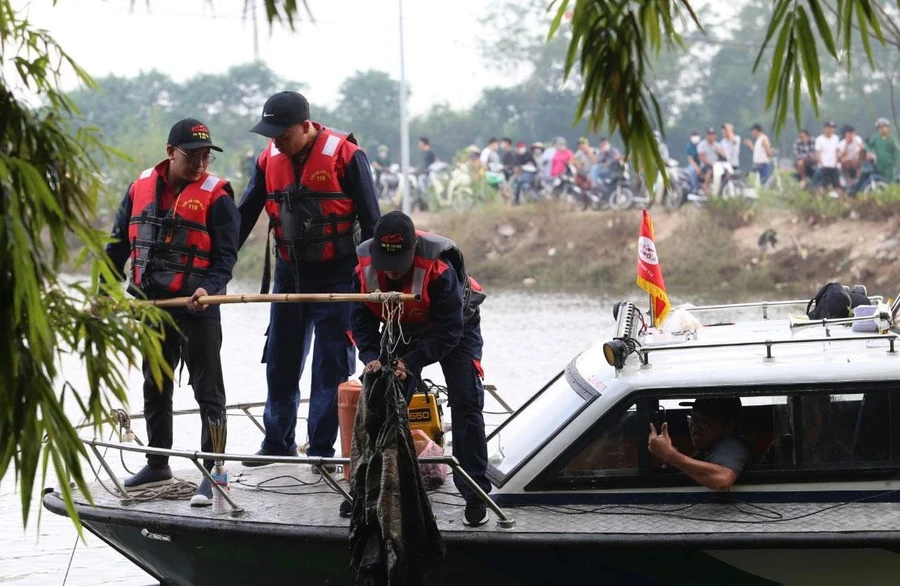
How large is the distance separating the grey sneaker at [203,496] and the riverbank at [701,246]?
799 inches

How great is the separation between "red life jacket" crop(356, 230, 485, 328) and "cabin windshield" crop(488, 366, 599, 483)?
2.02 feet

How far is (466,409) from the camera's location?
686 centimetres

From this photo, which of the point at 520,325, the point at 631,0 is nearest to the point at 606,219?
the point at 520,325

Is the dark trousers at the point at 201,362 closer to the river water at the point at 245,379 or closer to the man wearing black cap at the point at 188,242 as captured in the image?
the man wearing black cap at the point at 188,242

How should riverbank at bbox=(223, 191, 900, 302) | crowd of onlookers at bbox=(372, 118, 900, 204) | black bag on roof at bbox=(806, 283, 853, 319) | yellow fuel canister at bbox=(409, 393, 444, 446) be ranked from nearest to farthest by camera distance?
1. yellow fuel canister at bbox=(409, 393, 444, 446)
2. black bag on roof at bbox=(806, 283, 853, 319)
3. riverbank at bbox=(223, 191, 900, 302)
4. crowd of onlookers at bbox=(372, 118, 900, 204)

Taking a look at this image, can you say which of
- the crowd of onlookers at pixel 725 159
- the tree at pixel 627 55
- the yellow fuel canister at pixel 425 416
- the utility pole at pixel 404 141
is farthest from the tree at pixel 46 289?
the utility pole at pixel 404 141

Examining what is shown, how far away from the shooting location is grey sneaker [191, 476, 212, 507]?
722 centimetres

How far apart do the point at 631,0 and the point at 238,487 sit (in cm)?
403

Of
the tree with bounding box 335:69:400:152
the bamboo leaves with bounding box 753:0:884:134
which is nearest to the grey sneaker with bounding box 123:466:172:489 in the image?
the bamboo leaves with bounding box 753:0:884:134

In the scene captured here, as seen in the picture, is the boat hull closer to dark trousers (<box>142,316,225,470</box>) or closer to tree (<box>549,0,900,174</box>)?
dark trousers (<box>142,316,225,470</box>)

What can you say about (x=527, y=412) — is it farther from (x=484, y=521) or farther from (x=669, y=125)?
(x=669, y=125)

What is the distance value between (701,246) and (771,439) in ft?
77.3

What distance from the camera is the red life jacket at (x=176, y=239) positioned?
7445 millimetres

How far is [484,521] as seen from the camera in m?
6.70
